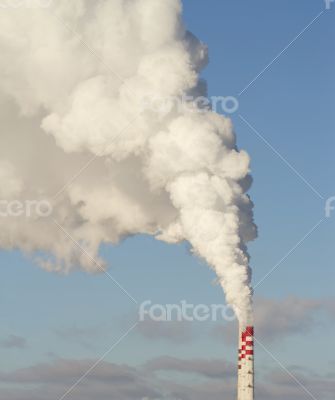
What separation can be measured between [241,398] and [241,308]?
35.4 feet

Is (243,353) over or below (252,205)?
below

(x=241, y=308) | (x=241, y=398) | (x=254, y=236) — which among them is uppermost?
(x=254, y=236)

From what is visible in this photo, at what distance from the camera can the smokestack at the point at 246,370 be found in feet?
391

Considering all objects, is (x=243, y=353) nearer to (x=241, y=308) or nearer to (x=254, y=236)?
(x=241, y=308)

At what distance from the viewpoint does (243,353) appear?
11994 centimetres

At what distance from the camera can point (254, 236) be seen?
122 meters

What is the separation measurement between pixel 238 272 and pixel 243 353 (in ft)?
33.2

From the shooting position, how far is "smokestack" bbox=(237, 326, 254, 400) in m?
119

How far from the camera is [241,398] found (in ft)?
392

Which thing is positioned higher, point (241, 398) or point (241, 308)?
point (241, 308)

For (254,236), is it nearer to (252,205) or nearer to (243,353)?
(252,205)

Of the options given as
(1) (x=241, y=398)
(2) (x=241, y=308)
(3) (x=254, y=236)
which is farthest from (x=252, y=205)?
(1) (x=241, y=398)

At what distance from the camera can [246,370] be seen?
120 meters

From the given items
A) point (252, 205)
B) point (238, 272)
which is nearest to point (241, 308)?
point (238, 272)
